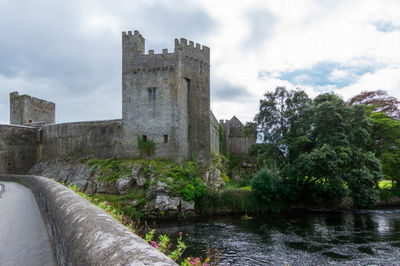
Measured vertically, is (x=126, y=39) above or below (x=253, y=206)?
above

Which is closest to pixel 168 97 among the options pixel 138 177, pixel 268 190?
pixel 138 177

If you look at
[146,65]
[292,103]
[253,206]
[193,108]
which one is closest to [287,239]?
[253,206]

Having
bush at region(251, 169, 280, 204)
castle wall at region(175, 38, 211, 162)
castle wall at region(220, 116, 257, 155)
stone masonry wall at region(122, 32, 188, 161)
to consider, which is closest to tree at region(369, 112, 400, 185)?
bush at region(251, 169, 280, 204)

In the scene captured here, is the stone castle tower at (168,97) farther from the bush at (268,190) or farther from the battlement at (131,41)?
the bush at (268,190)

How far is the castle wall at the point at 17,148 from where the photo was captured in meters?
35.6

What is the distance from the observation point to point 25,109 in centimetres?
4262

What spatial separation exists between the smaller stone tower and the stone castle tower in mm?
20607

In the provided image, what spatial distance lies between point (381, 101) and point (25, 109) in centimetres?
4903

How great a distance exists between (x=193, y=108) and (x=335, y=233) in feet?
56.5

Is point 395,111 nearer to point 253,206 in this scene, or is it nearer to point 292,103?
point 292,103

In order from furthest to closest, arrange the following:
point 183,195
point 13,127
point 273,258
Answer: point 13,127 < point 183,195 < point 273,258

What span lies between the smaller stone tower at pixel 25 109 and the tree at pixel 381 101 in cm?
4411

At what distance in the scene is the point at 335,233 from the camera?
17.1 m

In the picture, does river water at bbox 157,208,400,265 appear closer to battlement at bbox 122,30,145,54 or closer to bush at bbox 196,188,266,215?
bush at bbox 196,188,266,215
